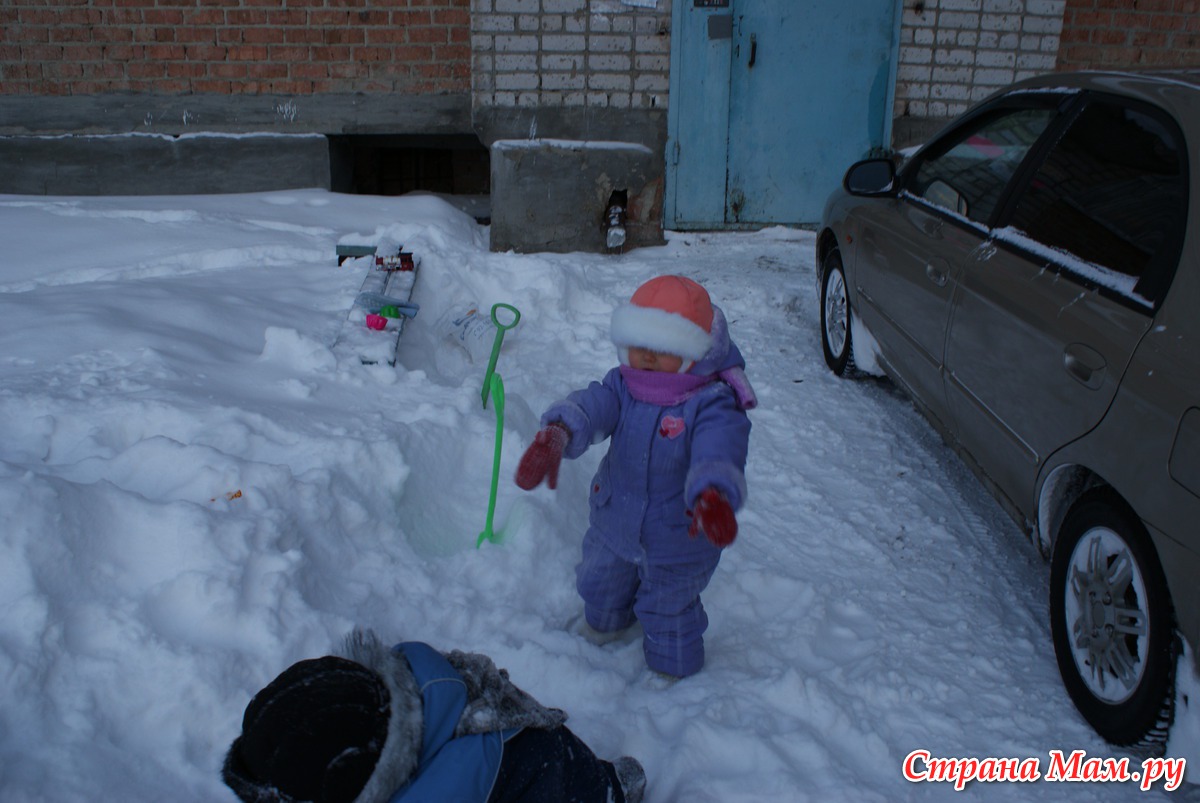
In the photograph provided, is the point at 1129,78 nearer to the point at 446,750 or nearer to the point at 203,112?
the point at 446,750

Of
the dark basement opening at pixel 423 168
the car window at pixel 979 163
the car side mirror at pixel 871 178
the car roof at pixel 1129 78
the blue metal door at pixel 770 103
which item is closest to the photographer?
the car roof at pixel 1129 78

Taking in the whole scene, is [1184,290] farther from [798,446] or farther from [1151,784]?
[798,446]

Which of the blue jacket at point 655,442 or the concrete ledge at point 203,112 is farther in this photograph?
the concrete ledge at point 203,112

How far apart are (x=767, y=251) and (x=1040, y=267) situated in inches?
167

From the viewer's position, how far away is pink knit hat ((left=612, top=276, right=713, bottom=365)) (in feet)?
7.79

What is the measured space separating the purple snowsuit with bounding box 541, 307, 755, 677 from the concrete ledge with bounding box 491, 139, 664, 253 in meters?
4.70

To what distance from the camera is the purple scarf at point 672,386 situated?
8.09ft

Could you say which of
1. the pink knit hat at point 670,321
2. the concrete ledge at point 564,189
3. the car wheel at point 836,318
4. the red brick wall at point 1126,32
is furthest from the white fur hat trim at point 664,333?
the red brick wall at point 1126,32

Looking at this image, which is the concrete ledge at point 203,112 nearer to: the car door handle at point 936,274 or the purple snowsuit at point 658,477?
the car door handle at point 936,274

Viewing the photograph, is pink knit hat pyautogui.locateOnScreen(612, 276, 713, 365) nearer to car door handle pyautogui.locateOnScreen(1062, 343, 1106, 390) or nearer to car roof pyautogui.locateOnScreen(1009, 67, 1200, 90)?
car door handle pyautogui.locateOnScreen(1062, 343, 1106, 390)

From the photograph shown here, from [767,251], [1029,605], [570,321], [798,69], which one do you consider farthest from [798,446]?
[798,69]

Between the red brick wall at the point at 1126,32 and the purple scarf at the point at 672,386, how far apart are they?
7.23m

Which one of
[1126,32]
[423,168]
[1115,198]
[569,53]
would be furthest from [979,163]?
[423,168]

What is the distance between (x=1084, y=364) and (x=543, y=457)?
1496 mm
